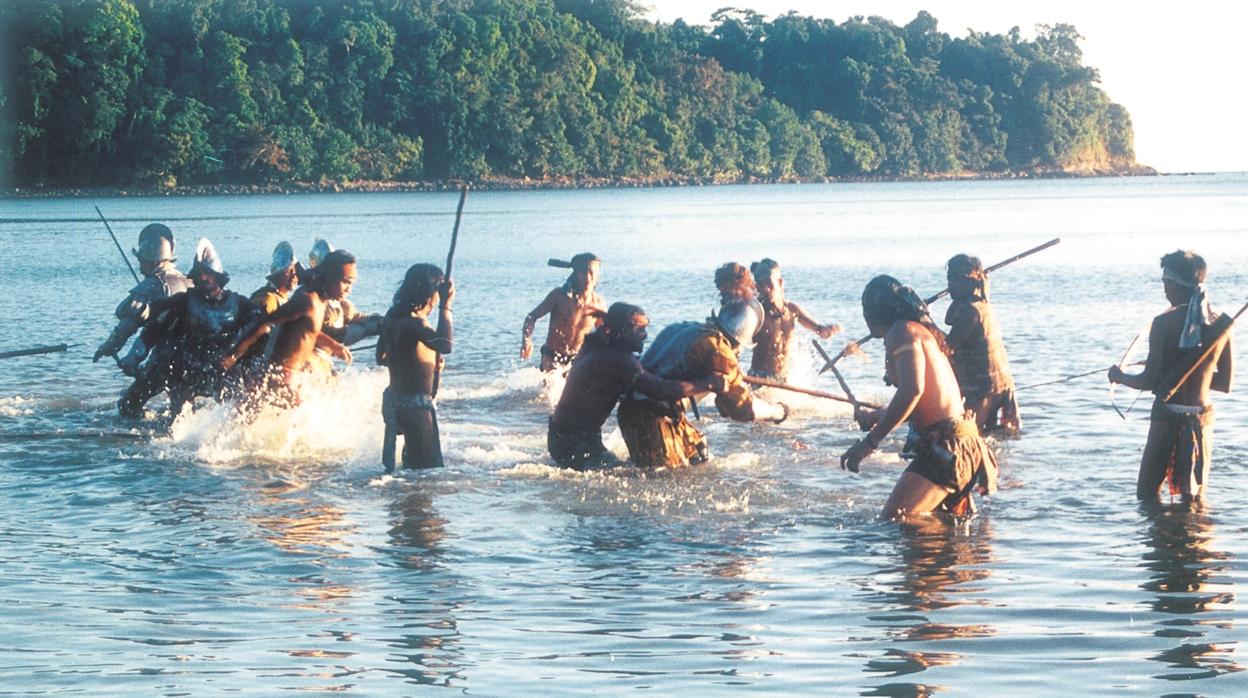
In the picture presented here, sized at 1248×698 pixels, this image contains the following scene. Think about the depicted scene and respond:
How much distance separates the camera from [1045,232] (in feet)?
198

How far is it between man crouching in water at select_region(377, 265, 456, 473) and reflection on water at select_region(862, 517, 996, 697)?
3033 mm

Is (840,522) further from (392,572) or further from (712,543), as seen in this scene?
(392,572)

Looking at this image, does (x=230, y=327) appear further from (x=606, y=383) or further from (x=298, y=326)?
(x=606, y=383)

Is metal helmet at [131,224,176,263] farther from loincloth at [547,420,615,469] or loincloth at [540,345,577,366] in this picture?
loincloth at [547,420,615,469]

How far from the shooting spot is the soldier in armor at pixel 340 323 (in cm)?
1202

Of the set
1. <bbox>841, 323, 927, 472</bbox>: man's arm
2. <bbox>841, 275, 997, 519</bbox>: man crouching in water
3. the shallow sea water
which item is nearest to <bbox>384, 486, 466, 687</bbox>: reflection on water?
the shallow sea water

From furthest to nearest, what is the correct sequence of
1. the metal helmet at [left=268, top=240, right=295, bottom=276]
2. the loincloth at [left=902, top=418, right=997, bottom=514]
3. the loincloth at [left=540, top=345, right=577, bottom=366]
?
1. the loincloth at [left=540, top=345, right=577, bottom=366]
2. the metal helmet at [left=268, top=240, right=295, bottom=276]
3. the loincloth at [left=902, top=418, right=997, bottom=514]

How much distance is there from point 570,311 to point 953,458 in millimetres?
6832

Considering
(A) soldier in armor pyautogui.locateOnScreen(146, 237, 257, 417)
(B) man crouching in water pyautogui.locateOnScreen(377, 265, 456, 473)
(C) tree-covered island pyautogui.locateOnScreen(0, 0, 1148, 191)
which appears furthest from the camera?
(C) tree-covered island pyautogui.locateOnScreen(0, 0, 1148, 191)

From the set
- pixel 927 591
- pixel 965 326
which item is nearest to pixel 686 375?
pixel 927 591

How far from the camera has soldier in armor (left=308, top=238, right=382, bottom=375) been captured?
473 inches

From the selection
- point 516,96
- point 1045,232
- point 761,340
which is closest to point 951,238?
point 1045,232

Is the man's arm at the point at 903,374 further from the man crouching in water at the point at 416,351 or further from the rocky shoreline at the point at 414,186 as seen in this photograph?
the rocky shoreline at the point at 414,186

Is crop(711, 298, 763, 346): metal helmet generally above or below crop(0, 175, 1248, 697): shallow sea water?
above
